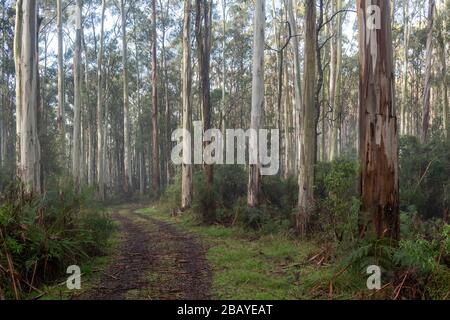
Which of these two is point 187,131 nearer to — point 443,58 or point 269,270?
point 269,270

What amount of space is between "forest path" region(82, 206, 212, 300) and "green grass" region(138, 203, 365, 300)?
26 cm

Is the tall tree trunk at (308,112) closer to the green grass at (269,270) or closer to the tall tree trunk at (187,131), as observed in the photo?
the green grass at (269,270)

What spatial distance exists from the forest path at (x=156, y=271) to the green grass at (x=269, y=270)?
26cm

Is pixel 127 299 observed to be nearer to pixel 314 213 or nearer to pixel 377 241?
pixel 377 241

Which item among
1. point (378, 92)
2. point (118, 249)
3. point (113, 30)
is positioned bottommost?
point (118, 249)

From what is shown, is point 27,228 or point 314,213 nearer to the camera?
point 27,228

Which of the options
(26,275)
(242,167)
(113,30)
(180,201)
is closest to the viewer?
(26,275)

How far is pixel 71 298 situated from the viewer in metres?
4.97

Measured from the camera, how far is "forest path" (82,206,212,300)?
17.3 ft

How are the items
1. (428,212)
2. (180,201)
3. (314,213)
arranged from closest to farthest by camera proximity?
(314,213), (428,212), (180,201)

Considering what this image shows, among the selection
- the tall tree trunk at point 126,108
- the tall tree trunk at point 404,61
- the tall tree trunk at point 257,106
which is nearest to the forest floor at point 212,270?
the tall tree trunk at point 257,106

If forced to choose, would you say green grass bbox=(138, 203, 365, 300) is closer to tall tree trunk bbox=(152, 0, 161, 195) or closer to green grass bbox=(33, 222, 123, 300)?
green grass bbox=(33, 222, 123, 300)
